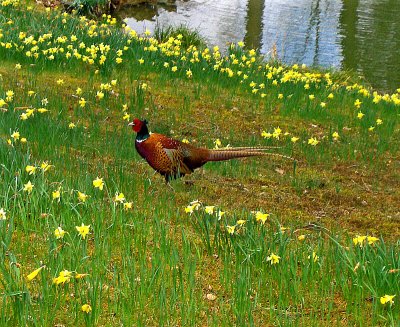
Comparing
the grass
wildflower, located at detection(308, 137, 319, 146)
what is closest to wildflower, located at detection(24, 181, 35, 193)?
the grass

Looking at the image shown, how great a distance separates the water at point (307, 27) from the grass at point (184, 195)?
270 inches

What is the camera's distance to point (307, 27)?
21.9m

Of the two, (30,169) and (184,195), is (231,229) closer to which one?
(30,169)

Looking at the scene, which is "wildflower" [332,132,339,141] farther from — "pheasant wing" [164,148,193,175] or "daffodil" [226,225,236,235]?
"daffodil" [226,225,236,235]

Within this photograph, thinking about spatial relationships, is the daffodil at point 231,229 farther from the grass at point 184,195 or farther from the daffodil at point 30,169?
the daffodil at point 30,169

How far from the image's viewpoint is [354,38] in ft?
67.2

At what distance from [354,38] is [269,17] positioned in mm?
3921

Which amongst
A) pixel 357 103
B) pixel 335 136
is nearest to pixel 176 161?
pixel 335 136

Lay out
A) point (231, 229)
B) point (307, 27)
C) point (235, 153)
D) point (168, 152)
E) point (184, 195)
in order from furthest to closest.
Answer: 1. point (307, 27)
2. point (184, 195)
3. point (168, 152)
4. point (235, 153)
5. point (231, 229)

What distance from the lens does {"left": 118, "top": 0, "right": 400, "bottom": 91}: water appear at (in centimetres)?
1809

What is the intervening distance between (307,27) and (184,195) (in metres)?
17.5

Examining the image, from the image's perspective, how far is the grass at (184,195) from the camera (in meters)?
3.33

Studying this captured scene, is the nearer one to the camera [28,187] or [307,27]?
[28,187]

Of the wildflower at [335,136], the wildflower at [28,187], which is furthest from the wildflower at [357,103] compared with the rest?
the wildflower at [28,187]
